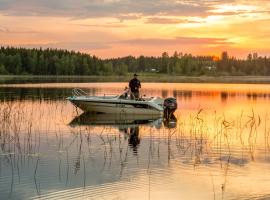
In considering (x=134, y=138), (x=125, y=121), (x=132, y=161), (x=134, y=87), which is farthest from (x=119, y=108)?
(x=132, y=161)

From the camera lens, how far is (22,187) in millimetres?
12617

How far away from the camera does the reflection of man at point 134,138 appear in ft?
64.8

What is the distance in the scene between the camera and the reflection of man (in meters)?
19.8

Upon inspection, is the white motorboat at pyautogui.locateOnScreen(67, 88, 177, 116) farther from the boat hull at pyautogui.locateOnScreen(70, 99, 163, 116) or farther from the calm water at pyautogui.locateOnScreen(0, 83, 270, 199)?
the calm water at pyautogui.locateOnScreen(0, 83, 270, 199)

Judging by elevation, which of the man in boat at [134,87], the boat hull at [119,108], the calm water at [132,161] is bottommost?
the calm water at [132,161]

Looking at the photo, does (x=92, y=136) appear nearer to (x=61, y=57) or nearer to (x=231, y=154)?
(x=231, y=154)

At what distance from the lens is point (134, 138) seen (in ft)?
72.9

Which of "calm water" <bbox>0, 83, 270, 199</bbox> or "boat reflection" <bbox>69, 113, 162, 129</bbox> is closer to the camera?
"calm water" <bbox>0, 83, 270, 199</bbox>

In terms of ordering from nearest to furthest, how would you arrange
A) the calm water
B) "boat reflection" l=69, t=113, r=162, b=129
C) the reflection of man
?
1. the calm water
2. the reflection of man
3. "boat reflection" l=69, t=113, r=162, b=129

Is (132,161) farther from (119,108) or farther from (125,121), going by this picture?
(119,108)

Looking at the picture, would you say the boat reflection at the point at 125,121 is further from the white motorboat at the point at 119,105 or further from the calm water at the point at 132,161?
the white motorboat at the point at 119,105

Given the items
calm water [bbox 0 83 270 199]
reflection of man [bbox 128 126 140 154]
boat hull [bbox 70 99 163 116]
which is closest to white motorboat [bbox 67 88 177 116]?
boat hull [bbox 70 99 163 116]

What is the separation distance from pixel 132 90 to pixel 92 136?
1131 centimetres

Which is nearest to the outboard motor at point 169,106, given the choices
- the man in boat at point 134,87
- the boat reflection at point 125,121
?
the boat reflection at point 125,121
